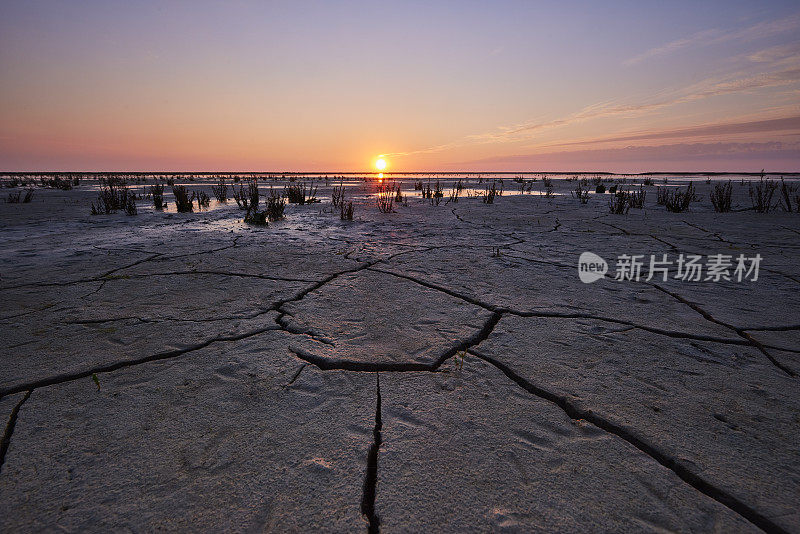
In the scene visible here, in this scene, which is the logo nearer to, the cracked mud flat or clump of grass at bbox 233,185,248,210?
the cracked mud flat

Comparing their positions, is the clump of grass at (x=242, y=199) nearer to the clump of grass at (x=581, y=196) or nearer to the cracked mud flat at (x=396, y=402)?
the cracked mud flat at (x=396, y=402)

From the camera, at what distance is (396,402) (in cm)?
130

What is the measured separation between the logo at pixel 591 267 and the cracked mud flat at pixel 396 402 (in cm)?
13

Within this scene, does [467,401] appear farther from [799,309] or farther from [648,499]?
[799,309]

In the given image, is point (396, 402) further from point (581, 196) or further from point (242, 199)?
point (581, 196)

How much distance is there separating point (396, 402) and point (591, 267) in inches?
97.4

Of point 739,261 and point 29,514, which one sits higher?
point 739,261

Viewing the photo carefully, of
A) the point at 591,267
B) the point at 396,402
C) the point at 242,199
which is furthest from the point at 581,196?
the point at 396,402

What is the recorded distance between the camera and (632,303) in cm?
224

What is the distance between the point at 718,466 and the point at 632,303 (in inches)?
54.4

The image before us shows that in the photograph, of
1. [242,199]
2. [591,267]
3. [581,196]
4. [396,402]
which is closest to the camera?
[396,402]

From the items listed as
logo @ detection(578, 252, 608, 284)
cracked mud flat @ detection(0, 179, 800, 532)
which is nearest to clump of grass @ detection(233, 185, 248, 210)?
cracked mud flat @ detection(0, 179, 800, 532)

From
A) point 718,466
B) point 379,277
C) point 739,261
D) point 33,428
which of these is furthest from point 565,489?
point 739,261

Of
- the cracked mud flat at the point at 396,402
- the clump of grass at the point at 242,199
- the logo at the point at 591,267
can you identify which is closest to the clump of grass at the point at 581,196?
the logo at the point at 591,267
